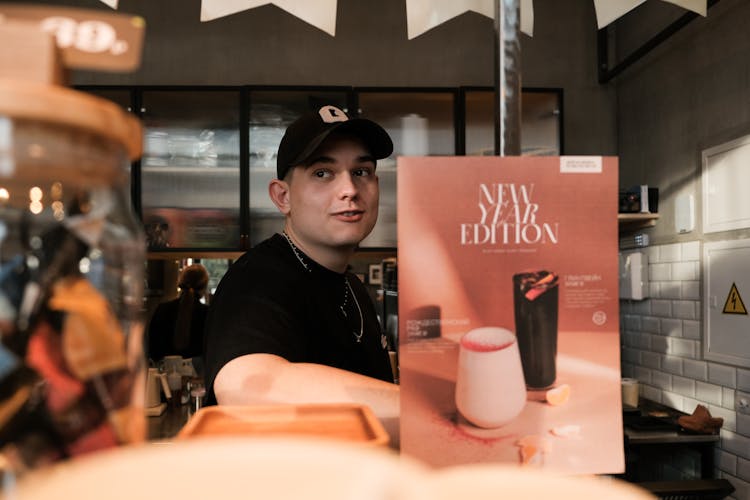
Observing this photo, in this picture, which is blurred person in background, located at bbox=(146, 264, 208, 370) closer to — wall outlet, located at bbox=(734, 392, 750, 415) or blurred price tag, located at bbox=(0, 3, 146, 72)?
wall outlet, located at bbox=(734, 392, 750, 415)

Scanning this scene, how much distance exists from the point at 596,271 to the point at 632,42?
3441 mm

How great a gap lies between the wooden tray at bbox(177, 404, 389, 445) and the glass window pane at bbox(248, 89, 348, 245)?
9.59 ft

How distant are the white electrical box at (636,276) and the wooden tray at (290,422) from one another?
3.17 meters

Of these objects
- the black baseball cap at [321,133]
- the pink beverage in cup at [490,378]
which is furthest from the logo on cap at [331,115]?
the pink beverage in cup at [490,378]

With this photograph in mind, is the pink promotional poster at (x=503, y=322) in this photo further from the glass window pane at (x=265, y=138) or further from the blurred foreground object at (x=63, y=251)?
the glass window pane at (x=265, y=138)

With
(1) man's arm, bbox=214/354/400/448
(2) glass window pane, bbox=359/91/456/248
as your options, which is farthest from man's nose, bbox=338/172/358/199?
(2) glass window pane, bbox=359/91/456/248

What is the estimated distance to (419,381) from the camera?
0.59 metres

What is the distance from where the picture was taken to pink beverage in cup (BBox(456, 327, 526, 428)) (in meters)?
0.58

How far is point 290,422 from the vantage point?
0.53 meters

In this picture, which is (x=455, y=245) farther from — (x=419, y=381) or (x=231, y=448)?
(x=231, y=448)

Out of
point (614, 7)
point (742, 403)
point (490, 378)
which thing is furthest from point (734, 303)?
point (490, 378)

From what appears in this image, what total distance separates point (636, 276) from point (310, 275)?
2.58 meters

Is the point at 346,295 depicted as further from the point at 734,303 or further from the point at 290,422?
the point at 734,303

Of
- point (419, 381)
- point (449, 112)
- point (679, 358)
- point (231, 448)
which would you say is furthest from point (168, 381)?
point (231, 448)
